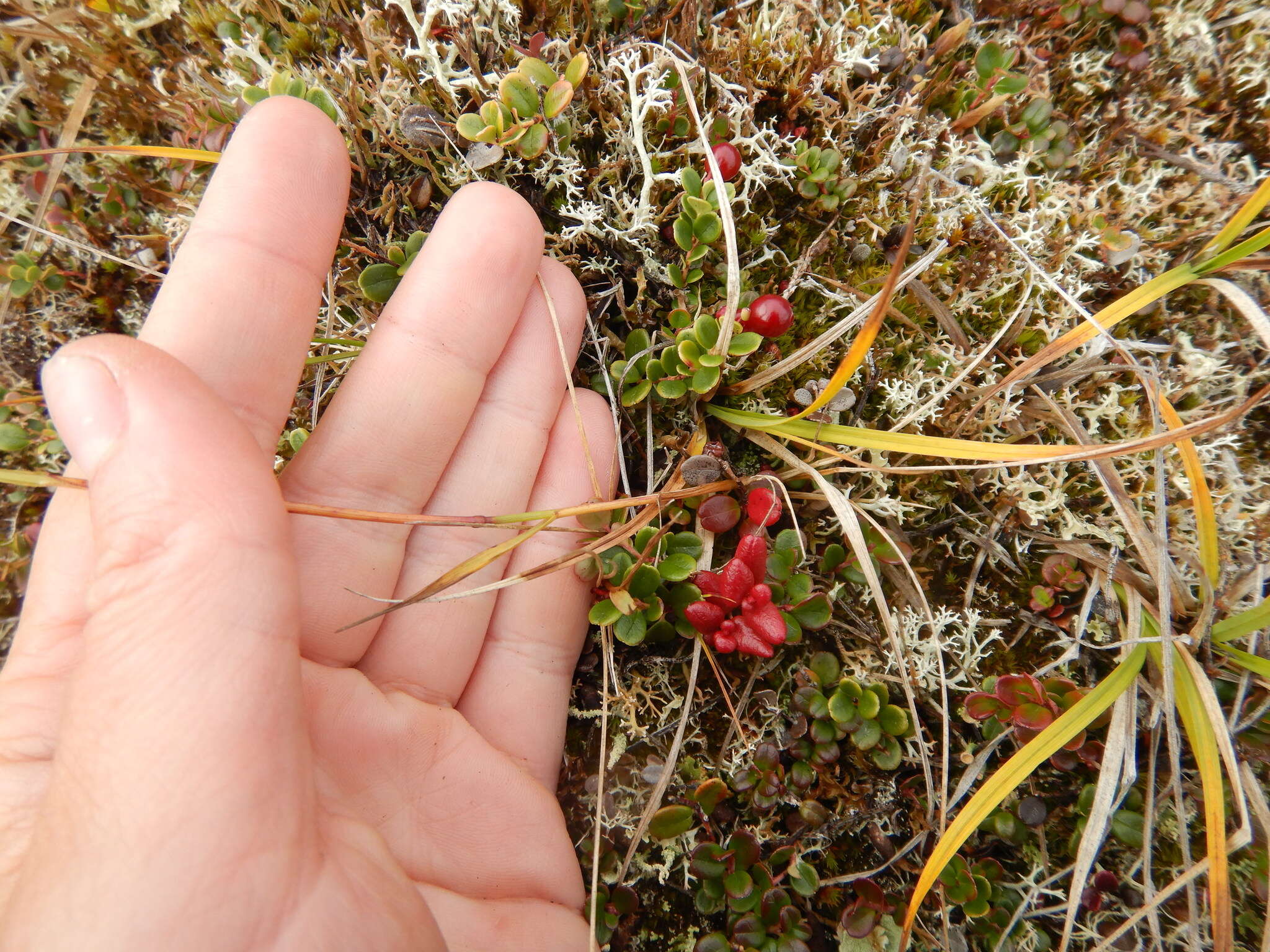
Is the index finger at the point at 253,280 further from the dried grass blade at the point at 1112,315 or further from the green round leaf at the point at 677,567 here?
the dried grass blade at the point at 1112,315

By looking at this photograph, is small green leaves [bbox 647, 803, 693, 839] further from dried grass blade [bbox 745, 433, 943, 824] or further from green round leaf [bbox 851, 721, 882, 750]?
dried grass blade [bbox 745, 433, 943, 824]

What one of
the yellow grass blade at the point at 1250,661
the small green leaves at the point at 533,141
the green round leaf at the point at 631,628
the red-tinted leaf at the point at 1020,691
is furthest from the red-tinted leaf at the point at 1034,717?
the small green leaves at the point at 533,141

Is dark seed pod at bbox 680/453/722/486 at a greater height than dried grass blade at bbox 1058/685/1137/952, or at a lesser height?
greater

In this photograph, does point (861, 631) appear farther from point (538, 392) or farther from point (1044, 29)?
point (1044, 29)

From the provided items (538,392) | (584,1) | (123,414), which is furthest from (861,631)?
(584,1)

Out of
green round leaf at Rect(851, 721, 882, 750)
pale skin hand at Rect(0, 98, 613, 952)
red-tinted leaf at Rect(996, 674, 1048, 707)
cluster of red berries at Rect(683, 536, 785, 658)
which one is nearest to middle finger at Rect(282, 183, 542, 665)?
pale skin hand at Rect(0, 98, 613, 952)

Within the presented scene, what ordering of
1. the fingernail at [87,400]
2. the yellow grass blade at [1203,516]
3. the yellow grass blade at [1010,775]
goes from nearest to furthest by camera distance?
the fingernail at [87,400], the yellow grass blade at [1010,775], the yellow grass blade at [1203,516]
